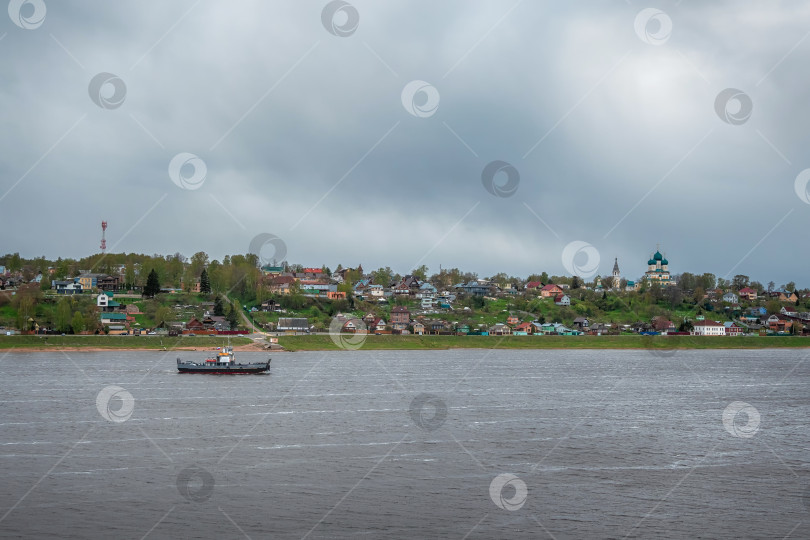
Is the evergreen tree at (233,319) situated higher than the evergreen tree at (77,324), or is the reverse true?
the evergreen tree at (233,319)

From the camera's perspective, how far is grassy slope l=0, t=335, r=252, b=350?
126 m

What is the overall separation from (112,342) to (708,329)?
139 meters

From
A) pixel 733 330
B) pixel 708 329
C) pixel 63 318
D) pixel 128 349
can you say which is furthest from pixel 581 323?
pixel 63 318

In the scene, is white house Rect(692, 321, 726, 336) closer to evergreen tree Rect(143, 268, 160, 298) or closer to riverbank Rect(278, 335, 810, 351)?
riverbank Rect(278, 335, 810, 351)

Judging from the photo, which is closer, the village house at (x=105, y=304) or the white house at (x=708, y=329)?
the village house at (x=105, y=304)

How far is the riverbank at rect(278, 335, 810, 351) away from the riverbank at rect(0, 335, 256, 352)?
35.8ft

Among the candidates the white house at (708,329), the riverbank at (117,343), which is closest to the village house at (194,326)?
the riverbank at (117,343)

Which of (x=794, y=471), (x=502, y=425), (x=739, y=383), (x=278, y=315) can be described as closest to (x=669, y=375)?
(x=739, y=383)

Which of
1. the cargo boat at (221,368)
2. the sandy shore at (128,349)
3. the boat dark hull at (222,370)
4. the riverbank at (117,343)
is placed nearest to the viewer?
the boat dark hull at (222,370)

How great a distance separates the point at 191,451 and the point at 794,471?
3154cm

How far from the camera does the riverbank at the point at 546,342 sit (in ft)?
479

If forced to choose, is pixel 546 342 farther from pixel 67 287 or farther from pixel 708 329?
pixel 67 287

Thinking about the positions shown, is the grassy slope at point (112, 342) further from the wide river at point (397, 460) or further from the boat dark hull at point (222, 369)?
the wide river at point (397, 460)

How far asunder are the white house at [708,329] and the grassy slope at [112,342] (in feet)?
369
